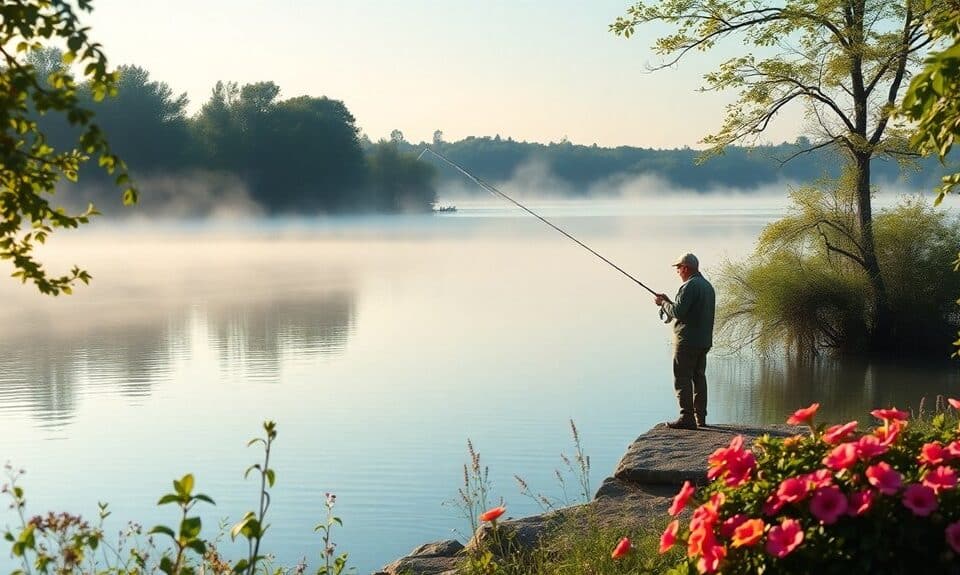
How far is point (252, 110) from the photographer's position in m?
104

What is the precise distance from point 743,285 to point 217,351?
34.7 feet

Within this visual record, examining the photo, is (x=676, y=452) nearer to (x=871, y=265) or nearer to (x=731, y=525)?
(x=731, y=525)

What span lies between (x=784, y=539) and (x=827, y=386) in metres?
16.5

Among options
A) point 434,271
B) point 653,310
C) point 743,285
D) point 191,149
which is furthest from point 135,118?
point 743,285

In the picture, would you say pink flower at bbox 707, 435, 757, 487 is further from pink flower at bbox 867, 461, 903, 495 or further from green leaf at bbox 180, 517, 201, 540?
green leaf at bbox 180, 517, 201, 540

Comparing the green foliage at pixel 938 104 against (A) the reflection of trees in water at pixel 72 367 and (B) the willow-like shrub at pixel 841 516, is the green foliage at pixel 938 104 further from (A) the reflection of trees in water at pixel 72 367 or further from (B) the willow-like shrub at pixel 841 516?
(A) the reflection of trees in water at pixel 72 367

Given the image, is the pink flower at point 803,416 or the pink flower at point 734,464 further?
the pink flower at point 803,416

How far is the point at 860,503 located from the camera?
384 cm

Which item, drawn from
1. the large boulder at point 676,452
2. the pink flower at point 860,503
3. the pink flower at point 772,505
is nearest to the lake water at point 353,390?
the large boulder at point 676,452

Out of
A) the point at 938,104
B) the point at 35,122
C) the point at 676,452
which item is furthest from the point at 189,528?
the point at 676,452

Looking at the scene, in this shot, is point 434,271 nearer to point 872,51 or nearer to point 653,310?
point 653,310

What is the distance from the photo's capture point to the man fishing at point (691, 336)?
11773 millimetres

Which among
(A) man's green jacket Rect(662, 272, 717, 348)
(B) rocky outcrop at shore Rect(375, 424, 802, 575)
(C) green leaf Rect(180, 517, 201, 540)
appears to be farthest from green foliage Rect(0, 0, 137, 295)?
(A) man's green jacket Rect(662, 272, 717, 348)

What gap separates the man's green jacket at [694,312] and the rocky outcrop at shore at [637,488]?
90 centimetres
